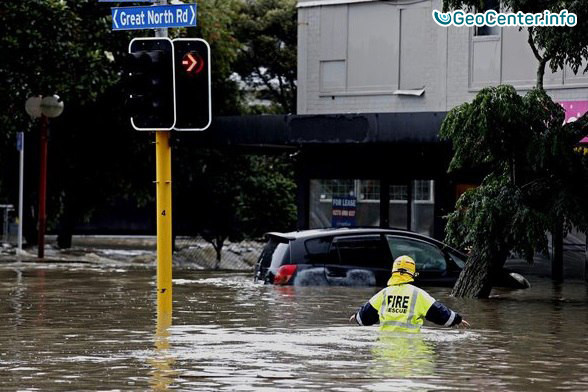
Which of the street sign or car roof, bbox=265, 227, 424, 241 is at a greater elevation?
the street sign

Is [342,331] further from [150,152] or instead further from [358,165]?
[150,152]

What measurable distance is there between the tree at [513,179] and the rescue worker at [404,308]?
22.5ft

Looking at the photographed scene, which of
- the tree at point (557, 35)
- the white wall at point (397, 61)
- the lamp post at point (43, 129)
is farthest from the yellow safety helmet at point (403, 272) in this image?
the lamp post at point (43, 129)

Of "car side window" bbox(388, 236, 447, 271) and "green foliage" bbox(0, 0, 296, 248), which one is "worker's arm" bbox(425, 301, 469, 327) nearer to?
"car side window" bbox(388, 236, 447, 271)

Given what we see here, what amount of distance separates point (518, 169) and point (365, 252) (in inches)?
113

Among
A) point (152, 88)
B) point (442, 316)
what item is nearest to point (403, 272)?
point (442, 316)

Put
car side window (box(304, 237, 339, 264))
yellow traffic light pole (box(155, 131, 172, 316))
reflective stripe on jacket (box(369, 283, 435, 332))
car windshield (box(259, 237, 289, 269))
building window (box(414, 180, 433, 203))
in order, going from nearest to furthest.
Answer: reflective stripe on jacket (box(369, 283, 435, 332)) < yellow traffic light pole (box(155, 131, 172, 316)) < car side window (box(304, 237, 339, 264)) < car windshield (box(259, 237, 289, 269)) < building window (box(414, 180, 433, 203))

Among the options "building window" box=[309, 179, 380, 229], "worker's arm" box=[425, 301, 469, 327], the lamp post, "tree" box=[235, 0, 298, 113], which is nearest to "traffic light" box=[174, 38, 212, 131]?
"worker's arm" box=[425, 301, 469, 327]

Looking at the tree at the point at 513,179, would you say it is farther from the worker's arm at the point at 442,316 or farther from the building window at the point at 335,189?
the building window at the point at 335,189

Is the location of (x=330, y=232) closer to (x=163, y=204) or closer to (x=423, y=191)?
(x=163, y=204)

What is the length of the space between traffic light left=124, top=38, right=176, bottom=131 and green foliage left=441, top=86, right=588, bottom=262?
265 inches

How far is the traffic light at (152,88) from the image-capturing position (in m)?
14.6

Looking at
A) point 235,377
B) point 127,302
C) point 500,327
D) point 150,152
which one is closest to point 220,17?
point 150,152

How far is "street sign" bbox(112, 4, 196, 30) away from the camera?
48.0 feet
